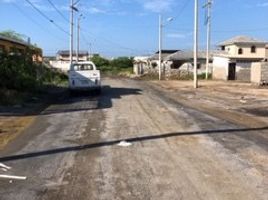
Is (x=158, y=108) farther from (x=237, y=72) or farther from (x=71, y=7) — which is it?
(x=237, y=72)

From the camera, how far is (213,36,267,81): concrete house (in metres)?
65.4

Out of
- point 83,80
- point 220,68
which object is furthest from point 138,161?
point 220,68

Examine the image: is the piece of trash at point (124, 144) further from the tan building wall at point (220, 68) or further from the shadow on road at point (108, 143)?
the tan building wall at point (220, 68)

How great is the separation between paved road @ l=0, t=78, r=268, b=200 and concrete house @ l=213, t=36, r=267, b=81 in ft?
160

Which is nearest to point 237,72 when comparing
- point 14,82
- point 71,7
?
point 71,7

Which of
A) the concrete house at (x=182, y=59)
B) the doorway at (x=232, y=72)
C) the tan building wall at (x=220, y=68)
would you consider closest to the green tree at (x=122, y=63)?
the concrete house at (x=182, y=59)

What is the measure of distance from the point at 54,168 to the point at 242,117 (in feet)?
37.6

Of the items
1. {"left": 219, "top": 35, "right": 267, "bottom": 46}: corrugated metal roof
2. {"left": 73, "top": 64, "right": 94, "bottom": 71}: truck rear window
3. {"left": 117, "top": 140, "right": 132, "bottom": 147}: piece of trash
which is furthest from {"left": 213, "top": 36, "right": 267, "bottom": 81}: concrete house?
{"left": 117, "top": 140, "right": 132, "bottom": 147}: piece of trash

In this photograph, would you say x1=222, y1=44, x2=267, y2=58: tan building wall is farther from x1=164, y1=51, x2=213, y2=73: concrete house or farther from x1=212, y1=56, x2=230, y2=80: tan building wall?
x1=212, y1=56, x2=230, y2=80: tan building wall

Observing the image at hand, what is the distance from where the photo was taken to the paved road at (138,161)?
808 centimetres

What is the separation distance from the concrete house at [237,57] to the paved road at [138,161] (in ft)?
160

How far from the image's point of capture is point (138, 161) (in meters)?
10.5

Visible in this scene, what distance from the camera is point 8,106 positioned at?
77.3 feet

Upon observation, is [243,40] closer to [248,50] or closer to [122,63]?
[248,50]
